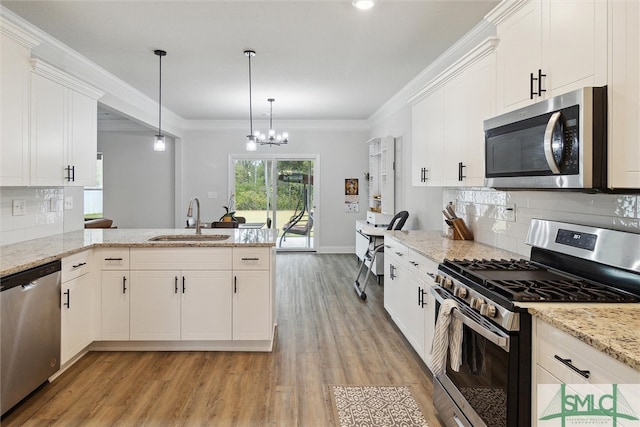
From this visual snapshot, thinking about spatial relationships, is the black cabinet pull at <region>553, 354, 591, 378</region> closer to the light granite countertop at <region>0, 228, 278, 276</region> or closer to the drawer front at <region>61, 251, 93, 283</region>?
the light granite countertop at <region>0, 228, 278, 276</region>

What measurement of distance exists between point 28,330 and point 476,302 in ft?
8.31

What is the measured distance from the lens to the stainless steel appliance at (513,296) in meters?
1.57

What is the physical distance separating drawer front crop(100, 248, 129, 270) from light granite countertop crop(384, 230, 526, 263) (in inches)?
89.8

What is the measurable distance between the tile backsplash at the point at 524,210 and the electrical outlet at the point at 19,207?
147 inches

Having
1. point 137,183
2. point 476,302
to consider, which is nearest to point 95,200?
point 137,183

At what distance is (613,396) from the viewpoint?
3.74 ft

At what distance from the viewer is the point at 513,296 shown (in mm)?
1606

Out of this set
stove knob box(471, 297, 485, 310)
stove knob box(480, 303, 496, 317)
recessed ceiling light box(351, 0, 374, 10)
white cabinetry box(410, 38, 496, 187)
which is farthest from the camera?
recessed ceiling light box(351, 0, 374, 10)

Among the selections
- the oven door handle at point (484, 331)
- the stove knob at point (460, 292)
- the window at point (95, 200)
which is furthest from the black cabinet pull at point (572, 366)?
the window at point (95, 200)

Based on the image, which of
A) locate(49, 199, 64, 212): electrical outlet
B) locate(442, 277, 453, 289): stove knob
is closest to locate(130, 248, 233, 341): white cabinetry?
locate(49, 199, 64, 212): electrical outlet

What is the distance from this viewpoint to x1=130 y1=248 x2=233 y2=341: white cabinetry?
125 inches

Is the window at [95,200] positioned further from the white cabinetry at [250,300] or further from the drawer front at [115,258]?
the white cabinetry at [250,300]

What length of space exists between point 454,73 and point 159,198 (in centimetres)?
687

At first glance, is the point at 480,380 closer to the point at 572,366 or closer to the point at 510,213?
the point at 572,366
